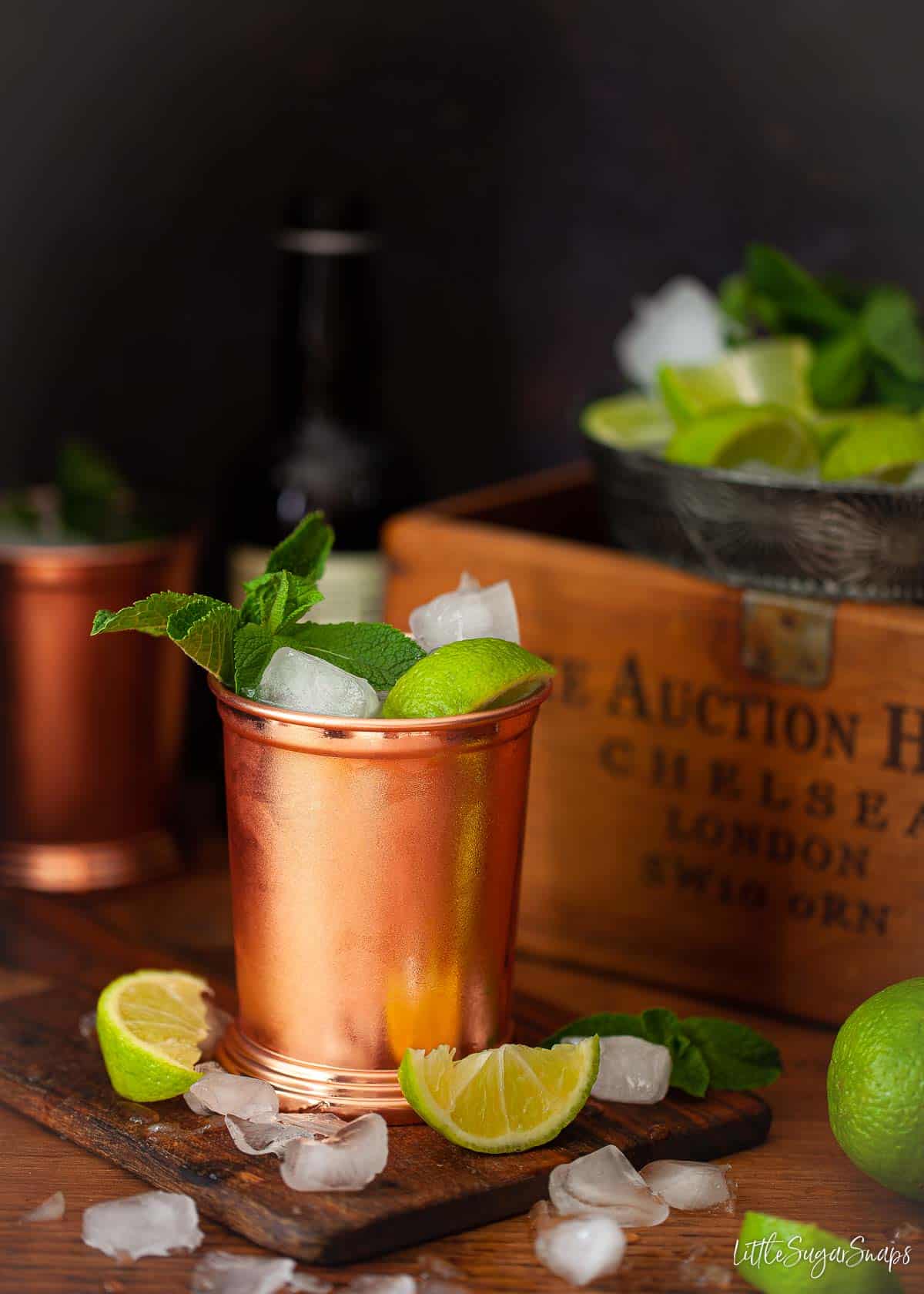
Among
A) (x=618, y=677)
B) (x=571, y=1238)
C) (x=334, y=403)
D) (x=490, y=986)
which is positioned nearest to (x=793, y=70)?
(x=334, y=403)

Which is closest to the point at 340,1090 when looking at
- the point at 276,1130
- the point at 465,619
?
the point at 276,1130

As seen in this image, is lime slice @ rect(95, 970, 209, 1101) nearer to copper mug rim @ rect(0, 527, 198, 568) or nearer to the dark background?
copper mug rim @ rect(0, 527, 198, 568)

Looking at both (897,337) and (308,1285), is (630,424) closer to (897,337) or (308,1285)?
(897,337)

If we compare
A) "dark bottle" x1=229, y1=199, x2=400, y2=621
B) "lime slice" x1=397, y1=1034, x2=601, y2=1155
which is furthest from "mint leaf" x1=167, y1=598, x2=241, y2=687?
"dark bottle" x1=229, y1=199, x2=400, y2=621

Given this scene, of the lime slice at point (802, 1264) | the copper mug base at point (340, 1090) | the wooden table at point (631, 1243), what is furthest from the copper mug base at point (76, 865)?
the lime slice at point (802, 1264)

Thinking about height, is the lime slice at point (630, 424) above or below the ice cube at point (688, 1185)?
above

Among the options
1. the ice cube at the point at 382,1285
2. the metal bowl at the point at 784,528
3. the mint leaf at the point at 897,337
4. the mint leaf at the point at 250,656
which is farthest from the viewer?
the mint leaf at the point at 897,337

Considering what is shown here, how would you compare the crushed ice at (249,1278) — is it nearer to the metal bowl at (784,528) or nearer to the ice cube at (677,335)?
the metal bowl at (784,528)
